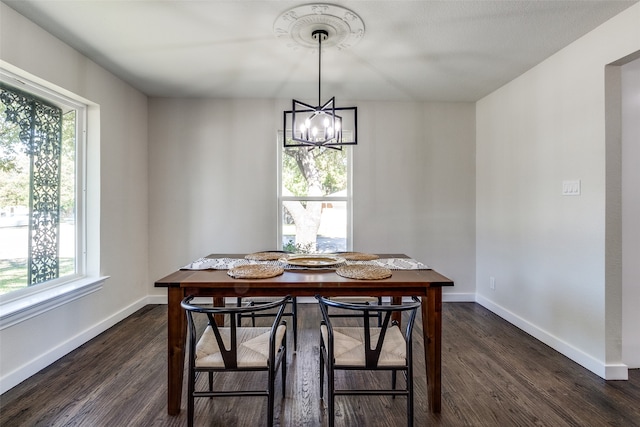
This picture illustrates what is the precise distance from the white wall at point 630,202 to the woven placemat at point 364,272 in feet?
5.69

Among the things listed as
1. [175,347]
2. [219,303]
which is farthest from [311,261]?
[175,347]

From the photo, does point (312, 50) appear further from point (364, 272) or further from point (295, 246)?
point (295, 246)

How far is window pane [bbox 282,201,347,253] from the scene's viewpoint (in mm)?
3793

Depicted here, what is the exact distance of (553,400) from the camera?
75.4 inches

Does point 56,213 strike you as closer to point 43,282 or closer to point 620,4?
point 43,282

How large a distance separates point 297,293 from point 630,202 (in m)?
2.36

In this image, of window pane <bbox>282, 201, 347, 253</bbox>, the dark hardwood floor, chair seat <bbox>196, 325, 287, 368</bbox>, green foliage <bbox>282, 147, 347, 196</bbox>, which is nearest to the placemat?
chair seat <bbox>196, 325, 287, 368</bbox>

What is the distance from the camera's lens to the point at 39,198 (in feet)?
7.86

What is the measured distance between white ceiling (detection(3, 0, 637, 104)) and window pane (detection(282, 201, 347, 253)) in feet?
4.23

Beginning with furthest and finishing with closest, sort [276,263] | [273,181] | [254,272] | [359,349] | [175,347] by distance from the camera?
1. [273,181]
2. [276,263]
3. [254,272]
4. [175,347]
5. [359,349]

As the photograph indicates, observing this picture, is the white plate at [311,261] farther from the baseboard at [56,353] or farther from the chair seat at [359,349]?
the baseboard at [56,353]

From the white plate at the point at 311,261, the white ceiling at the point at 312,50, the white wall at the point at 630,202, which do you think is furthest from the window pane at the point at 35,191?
the white wall at the point at 630,202

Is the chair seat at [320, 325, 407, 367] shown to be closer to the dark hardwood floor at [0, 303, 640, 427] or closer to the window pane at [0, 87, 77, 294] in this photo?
the dark hardwood floor at [0, 303, 640, 427]

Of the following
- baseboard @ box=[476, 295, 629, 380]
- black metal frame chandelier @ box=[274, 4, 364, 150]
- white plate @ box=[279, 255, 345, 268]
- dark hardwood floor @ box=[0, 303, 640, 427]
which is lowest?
dark hardwood floor @ box=[0, 303, 640, 427]
